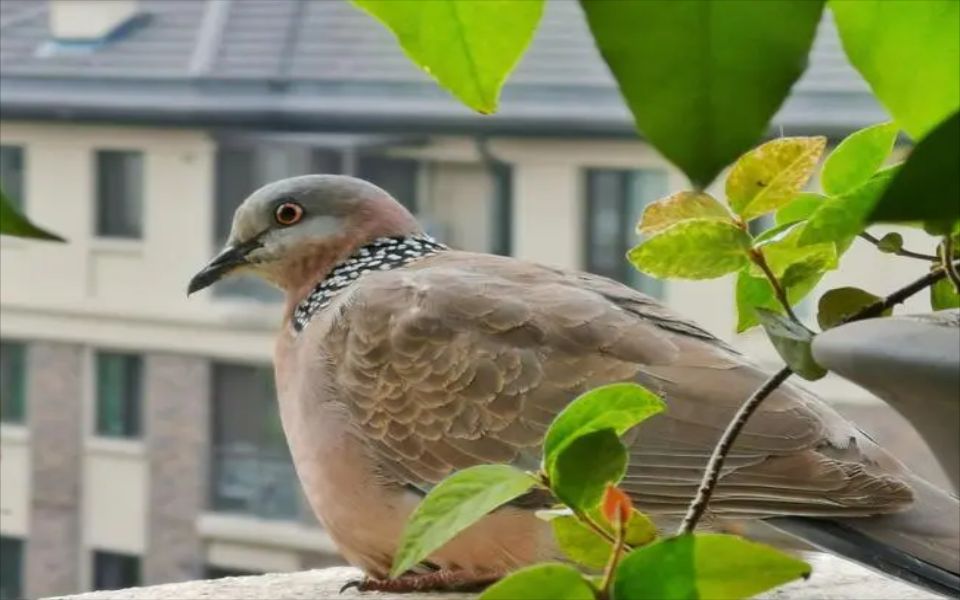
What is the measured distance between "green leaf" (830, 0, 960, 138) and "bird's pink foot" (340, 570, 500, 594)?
49 cm

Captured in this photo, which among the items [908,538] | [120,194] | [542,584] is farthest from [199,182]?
[542,584]

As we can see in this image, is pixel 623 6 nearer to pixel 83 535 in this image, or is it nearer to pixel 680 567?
pixel 680 567

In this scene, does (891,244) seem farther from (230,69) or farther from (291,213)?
(230,69)

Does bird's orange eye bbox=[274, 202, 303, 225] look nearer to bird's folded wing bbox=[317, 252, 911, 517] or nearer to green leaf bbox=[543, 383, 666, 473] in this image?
bird's folded wing bbox=[317, 252, 911, 517]

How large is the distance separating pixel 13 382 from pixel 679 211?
3.68 feet

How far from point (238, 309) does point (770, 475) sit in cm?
73

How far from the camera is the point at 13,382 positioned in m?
1.36

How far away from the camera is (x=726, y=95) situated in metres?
→ 0.18

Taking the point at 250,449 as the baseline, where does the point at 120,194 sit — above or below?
above

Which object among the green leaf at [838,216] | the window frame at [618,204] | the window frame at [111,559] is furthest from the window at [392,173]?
the green leaf at [838,216]

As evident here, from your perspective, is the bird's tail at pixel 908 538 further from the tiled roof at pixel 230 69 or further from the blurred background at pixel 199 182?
the tiled roof at pixel 230 69

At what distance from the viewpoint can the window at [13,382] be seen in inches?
52.7

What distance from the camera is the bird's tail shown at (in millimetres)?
514

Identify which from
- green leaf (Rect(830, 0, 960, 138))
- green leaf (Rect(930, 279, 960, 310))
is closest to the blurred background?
green leaf (Rect(930, 279, 960, 310))
